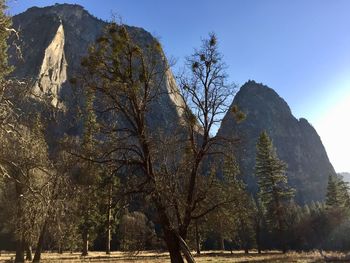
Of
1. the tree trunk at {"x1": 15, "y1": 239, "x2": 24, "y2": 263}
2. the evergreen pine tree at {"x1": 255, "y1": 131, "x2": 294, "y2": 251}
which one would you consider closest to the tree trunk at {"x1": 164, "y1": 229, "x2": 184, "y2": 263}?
the tree trunk at {"x1": 15, "y1": 239, "x2": 24, "y2": 263}

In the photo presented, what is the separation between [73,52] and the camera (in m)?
188

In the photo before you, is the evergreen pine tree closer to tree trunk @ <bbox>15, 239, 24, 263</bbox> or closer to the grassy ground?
the grassy ground

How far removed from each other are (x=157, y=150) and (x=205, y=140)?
7.58 ft

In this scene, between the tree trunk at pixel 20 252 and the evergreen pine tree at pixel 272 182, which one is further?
the evergreen pine tree at pixel 272 182

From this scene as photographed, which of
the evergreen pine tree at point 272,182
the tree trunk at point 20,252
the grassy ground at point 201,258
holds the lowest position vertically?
the grassy ground at point 201,258

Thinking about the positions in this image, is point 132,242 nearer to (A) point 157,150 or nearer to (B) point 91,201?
(B) point 91,201

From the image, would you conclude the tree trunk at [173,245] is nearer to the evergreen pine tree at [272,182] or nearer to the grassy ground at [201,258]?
the grassy ground at [201,258]

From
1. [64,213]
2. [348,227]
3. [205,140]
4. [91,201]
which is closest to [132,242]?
[91,201]

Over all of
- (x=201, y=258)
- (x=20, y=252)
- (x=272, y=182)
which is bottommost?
(x=201, y=258)

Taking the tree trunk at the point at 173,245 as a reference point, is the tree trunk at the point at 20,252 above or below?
above

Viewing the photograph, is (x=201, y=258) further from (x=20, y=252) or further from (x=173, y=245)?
(x=173, y=245)

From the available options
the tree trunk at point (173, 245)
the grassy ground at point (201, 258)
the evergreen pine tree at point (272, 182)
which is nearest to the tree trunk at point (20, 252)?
the grassy ground at point (201, 258)

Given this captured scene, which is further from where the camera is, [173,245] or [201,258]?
[201,258]

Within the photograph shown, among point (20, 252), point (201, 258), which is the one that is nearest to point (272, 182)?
point (201, 258)
